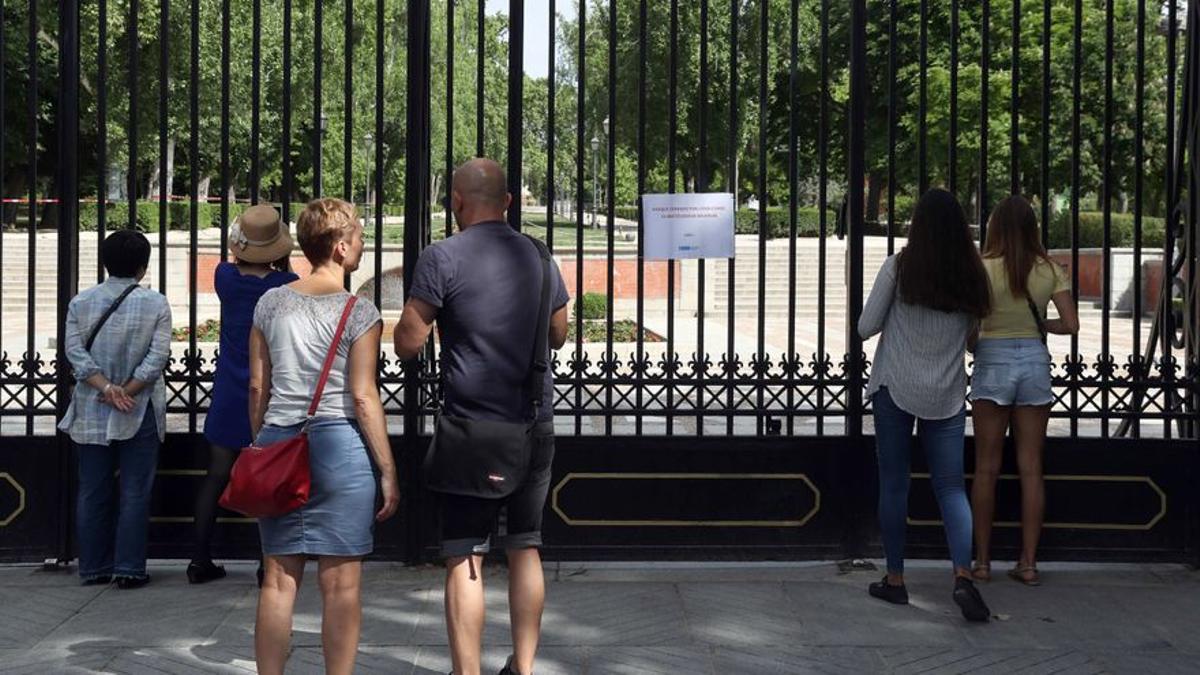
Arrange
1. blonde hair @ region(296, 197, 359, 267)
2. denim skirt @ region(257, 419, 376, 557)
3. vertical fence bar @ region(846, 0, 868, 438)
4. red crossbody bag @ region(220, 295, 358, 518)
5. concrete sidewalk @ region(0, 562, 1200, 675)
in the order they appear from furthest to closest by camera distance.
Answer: vertical fence bar @ region(846, 0, 868, 438) → concrete sidewalk @ region(0, 562, 1200, 675) → blonde hair @ region(296, 197, 359, 267) → denim skirt @ region(257, 419, 376, 557) → red crossbody bag @ region(220, 295, 358, 518)

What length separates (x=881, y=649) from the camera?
219 inches

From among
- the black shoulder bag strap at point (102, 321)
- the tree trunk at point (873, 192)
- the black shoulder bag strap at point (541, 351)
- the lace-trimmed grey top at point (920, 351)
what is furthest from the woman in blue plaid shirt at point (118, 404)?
the tree trunk at point (873, 192)

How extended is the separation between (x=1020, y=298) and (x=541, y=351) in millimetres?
2626

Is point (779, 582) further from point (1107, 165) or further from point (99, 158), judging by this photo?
point (99, 158)

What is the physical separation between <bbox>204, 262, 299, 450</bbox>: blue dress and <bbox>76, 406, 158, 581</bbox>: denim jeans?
50 centimetres

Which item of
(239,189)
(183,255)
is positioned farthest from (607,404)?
(239,189)

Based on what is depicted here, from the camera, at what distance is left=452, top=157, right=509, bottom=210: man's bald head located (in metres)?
4.75

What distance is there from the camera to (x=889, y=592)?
6328mm

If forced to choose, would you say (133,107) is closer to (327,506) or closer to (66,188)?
(66,188)

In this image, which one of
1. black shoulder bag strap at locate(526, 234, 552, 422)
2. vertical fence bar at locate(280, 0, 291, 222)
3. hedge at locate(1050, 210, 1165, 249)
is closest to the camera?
black shoulder bag strap at locate(526, 234, 552, 422)

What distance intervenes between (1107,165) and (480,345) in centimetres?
348

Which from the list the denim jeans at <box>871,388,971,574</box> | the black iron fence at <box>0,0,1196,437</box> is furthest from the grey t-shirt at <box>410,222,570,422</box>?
the denim jeans at <box>871,388,971,574</box>

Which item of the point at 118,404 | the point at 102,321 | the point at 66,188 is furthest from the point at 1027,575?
the point at 66,188

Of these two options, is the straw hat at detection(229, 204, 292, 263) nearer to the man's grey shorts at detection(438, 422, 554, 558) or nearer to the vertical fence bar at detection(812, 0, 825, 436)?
the man's grey shorts at detection(438, 422, 554, 558)
